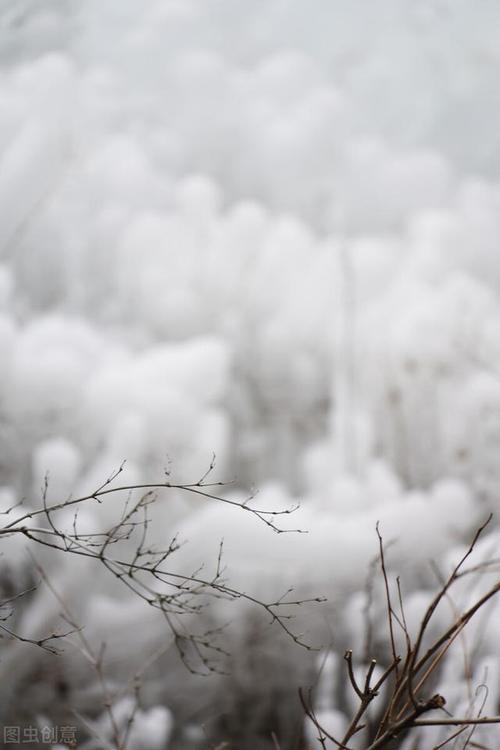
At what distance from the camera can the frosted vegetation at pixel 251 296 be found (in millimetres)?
3342

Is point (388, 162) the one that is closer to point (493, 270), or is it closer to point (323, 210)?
point (323, 210)

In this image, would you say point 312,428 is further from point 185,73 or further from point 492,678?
point 185,73

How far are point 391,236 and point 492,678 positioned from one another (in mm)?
2739

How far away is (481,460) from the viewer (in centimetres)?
356

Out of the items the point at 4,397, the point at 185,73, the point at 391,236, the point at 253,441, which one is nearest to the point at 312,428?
the point at 253,441

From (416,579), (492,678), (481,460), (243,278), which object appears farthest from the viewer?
(243,278)

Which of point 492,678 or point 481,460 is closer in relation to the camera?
point 492,678

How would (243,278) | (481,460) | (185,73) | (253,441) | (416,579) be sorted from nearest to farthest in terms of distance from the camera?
1. (416,579)
2. (481,460)
3. (253,441)
4. (243,278)
5. (185,73)

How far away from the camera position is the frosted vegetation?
3342mm

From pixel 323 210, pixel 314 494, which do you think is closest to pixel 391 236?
pixel 323 210

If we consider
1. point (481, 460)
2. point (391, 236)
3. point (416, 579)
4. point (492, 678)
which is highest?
point (391, 236)

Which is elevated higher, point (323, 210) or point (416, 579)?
point (323, 210)

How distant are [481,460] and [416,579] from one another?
2.43 feet

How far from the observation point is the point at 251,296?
13.6ft
